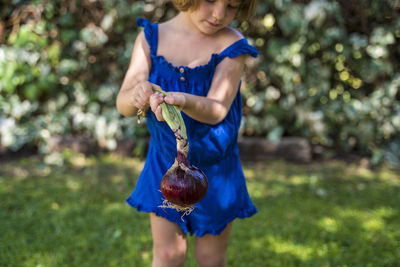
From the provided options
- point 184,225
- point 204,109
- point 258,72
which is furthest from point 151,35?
point 258,72

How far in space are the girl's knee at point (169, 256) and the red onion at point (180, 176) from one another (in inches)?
16.9

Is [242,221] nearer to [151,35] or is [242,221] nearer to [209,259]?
[209,259]

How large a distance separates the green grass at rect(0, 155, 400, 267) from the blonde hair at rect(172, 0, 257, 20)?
1455 millimetres

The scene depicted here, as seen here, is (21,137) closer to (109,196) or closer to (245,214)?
(109,196)

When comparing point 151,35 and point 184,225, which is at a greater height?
point 151,35

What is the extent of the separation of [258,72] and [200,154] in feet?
10.0

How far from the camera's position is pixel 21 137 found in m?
4.10

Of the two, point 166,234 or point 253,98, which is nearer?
point 166,234

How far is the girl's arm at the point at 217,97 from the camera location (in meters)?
1.43

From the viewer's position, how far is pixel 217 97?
5.12 feet

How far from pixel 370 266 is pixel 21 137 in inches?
131

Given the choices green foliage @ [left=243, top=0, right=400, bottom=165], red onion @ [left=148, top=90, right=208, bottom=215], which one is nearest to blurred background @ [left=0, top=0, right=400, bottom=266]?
green foliage @ [left=243, top=0, right=400, bottom=165]

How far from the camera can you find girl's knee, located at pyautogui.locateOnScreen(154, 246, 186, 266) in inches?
66.5

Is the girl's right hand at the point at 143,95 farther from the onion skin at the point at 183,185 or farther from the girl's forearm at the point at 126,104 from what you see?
the onion skin at the point at 183,185
